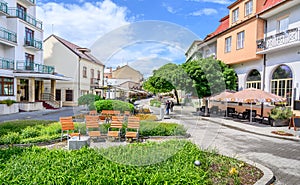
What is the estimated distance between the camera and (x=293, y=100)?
1495cm

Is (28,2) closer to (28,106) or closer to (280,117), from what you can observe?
(28,106)

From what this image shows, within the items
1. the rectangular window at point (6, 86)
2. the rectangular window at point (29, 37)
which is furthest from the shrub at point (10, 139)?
the rectangular window at point (29, 37)

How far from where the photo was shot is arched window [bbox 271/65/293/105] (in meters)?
15.6

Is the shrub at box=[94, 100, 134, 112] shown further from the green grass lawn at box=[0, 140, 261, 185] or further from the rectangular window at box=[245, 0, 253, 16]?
the rectangular window at box=[245, 0, 253, 16]

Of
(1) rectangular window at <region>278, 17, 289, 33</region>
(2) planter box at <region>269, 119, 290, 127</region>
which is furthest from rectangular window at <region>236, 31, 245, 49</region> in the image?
(2) planter box at <region>269, 119, 290, 127</region>

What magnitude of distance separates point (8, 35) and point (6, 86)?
5509mm

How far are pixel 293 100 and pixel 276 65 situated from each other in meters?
3.41

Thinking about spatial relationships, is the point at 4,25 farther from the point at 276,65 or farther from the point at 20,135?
the point at 276,65

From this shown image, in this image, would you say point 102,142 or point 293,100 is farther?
point 293,100

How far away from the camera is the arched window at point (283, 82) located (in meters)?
15.6

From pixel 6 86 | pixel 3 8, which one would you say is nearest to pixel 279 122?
pixel 6 86

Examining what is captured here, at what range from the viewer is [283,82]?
53.5 ft

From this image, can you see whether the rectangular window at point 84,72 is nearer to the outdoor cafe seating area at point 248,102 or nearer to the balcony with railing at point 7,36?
the balcony with railing at point 7,36

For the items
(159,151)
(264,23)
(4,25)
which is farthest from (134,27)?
(4,25)
